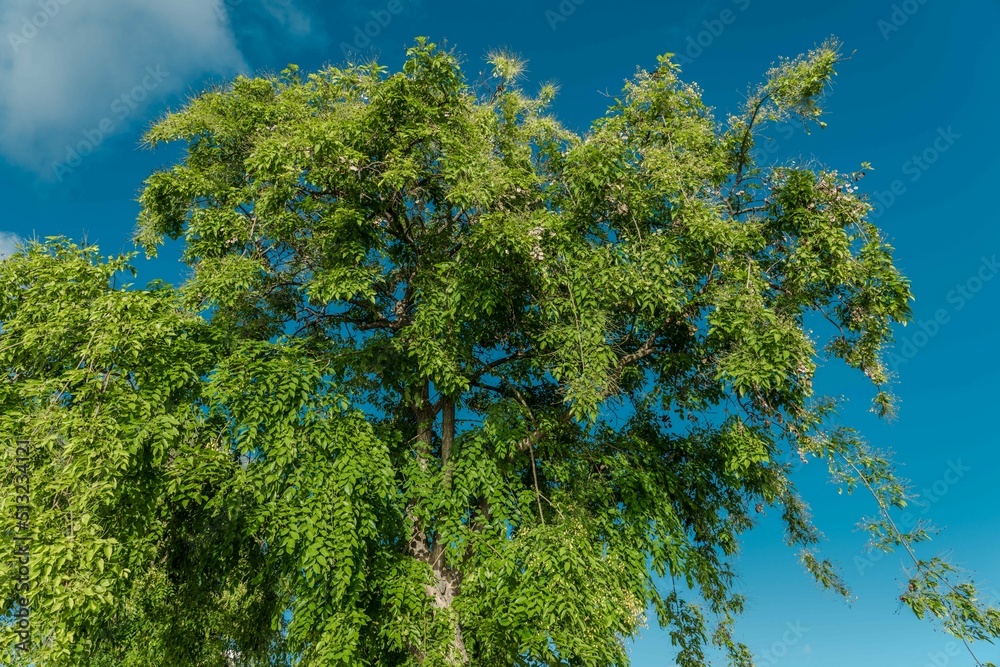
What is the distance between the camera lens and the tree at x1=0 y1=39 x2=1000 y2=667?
847 centimetres

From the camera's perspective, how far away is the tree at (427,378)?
8.47m

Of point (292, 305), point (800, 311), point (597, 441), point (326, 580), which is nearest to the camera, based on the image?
point (326, 580)

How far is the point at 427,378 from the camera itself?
442 inches

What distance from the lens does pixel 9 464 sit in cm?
787

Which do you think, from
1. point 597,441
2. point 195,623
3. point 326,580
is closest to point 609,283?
point 597,441

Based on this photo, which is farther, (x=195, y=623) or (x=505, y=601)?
(x=195, y=623)

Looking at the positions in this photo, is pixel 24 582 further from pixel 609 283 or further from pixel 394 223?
pixel 609 283

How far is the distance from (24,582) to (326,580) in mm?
3209

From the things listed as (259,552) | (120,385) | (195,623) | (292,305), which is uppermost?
(292,305)

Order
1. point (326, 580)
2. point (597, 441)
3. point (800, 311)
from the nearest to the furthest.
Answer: point (326, 580)
point (800, 311)
point (597, 441)

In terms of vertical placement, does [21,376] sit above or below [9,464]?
above

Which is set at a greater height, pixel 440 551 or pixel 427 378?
pixel 427 378

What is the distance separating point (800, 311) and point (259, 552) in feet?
30.5

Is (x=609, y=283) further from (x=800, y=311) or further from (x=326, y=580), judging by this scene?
(x=326, y=580)
